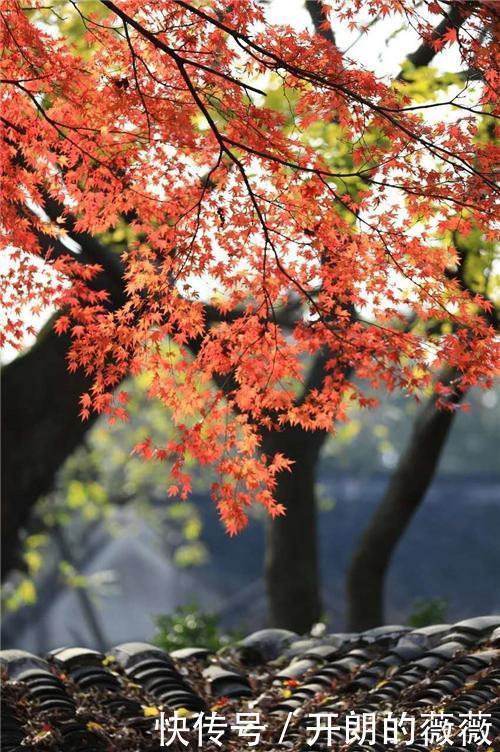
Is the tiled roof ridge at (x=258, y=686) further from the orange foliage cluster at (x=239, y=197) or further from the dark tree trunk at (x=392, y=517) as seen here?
the dark tree trunk at (x=392, y=517)

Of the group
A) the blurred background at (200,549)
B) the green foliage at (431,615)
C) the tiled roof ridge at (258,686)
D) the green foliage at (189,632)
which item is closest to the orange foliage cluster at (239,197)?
the tiled roof ridge at (258,686)

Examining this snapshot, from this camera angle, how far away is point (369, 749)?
4.25 metres

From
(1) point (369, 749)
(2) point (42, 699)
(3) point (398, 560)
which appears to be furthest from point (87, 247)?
(3) point (398, 560)

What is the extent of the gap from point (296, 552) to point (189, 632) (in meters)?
1.20

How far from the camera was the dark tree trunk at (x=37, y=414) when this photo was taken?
7727 millimetres

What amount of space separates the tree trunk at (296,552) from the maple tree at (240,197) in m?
4.29

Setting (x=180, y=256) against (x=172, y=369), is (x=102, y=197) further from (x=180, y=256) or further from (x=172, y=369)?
(x=172, y=369)

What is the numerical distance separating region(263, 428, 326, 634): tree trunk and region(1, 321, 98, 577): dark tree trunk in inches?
85.2

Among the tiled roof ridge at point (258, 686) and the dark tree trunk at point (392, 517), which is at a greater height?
the dark tree trunk at point (392, 517)

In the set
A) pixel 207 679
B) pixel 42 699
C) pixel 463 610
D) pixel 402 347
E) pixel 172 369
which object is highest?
pixel 463 610

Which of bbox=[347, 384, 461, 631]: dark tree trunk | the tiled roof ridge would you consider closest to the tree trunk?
bbox=[347, 384, 461, 631]: dark tree trunk

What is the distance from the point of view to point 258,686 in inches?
224

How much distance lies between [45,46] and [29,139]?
437 mm

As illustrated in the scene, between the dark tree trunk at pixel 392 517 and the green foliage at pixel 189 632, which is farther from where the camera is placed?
the dark tree trunk at pixel 392 517
